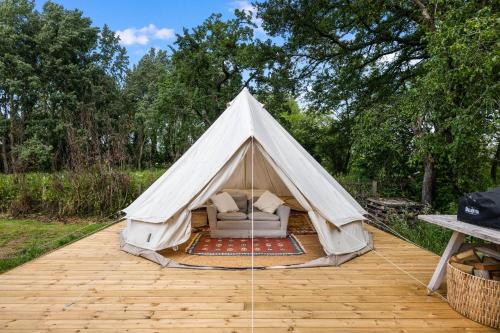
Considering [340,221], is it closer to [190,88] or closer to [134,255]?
[134,255]

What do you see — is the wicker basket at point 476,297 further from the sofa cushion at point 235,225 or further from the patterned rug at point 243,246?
the sofa cushion at point 235,225

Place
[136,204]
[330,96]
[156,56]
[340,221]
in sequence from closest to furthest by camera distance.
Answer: [340,221], [136,204], [330,96], [156,56]

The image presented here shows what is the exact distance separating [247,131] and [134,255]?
6.27 feet

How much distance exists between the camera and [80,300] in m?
2.60

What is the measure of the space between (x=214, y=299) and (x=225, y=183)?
151cm

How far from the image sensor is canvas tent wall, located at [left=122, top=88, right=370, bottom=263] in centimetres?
364

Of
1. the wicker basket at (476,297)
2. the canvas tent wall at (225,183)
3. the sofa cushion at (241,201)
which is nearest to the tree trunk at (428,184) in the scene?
the canvas tent wall at (225,183)

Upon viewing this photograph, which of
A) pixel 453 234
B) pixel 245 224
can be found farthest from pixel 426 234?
pixel 245 224

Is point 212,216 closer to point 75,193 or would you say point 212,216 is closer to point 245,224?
point 245,224

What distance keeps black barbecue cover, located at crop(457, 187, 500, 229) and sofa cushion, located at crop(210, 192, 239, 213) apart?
3.10 metres

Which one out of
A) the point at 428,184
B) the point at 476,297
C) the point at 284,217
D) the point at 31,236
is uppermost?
the point at 428,184

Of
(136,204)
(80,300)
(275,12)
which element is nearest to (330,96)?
(275,12)

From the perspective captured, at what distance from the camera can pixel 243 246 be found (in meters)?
4.24

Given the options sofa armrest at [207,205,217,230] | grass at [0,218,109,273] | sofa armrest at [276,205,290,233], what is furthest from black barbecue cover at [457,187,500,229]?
grass at [0,218,109,273]
